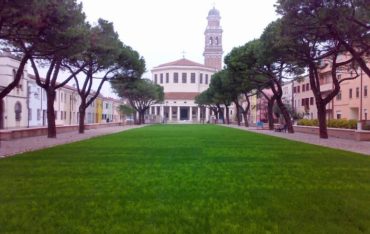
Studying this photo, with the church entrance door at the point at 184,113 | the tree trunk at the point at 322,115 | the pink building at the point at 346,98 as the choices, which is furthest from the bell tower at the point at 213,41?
the tree trunk at the point at 322,115

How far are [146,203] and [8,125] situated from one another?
50.9 meters

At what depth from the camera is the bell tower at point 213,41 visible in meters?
159

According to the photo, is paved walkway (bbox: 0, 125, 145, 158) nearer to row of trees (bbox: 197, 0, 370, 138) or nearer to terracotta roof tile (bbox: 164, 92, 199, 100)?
row of trees (bbox: 197, 0, 370, 138)

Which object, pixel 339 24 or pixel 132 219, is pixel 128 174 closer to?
pixel 132 219

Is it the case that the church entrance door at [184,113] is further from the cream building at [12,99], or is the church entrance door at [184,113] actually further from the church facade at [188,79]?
the cream building at [12,99]

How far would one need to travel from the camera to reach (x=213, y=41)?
6358 inches

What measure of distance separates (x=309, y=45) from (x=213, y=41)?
130m

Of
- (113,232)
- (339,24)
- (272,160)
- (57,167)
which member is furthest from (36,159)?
(339,24)

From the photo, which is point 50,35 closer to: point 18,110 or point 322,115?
point 322,115

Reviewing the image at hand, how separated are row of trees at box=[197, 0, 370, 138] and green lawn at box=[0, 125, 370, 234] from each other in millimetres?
8323

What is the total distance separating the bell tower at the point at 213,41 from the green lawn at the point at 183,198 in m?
146

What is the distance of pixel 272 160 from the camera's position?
17.6m

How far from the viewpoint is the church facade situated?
14488cm

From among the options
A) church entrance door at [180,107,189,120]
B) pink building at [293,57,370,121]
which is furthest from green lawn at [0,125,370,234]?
church entrance door at [180,107,189,120]
